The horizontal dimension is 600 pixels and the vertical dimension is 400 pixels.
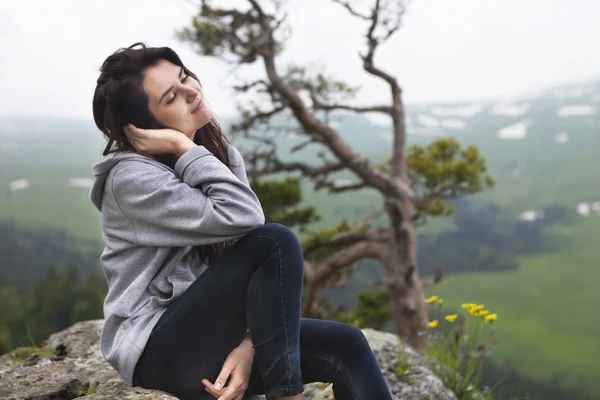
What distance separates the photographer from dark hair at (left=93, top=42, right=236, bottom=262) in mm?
1674

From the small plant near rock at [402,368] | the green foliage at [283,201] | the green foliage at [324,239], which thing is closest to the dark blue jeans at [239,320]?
the small plant near rock at [402,368]

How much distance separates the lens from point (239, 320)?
5.18 feet

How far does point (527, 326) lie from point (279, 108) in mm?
64594

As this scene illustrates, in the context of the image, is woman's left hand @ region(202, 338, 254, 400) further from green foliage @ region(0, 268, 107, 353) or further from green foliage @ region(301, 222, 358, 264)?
green foliage @ region(0, 268, 107, 353)

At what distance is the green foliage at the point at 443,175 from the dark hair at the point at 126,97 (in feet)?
25.2

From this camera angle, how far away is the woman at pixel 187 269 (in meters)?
1.52

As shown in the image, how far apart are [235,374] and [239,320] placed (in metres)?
0.14

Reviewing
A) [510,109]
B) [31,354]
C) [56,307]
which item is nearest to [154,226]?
[31,354]

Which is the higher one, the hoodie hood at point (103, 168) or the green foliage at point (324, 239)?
the hoodie hood at point (103, 168)

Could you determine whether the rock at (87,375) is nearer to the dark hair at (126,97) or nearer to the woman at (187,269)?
the woman at (187,269)

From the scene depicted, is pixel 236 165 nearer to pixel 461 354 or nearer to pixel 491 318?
pixel 491 318

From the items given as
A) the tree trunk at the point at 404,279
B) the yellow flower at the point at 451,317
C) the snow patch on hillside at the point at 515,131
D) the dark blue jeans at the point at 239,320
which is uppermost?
the dark blue jeans at the point at 239,320

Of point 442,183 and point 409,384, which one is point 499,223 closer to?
point 442,183

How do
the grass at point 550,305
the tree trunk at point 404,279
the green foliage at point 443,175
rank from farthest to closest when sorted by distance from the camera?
the grass at point 550,305, the green foliage at point 443,175, the tree trunk at point 404,279
